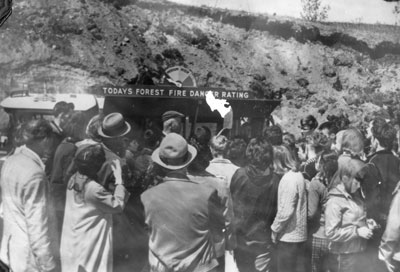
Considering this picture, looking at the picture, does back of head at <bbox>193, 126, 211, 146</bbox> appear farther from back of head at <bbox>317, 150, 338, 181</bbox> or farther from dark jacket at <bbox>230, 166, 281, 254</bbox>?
back of head at <bbox>317, 150, 338, 181</bbox>

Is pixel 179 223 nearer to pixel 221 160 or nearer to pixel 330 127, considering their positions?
pixel 221 160

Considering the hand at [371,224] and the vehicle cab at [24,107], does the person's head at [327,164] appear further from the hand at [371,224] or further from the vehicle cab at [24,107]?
the vehicle cab at [24,107]

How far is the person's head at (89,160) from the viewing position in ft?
14.8

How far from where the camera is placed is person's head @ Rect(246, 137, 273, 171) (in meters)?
4.88

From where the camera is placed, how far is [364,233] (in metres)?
5.23

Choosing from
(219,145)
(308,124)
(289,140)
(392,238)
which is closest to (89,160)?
(219,145)

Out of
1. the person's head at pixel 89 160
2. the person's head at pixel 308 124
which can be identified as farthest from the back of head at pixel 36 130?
the person's head at pixel 308 124

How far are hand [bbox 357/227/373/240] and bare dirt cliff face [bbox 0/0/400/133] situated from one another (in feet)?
2.95

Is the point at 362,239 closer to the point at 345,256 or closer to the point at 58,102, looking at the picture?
the point at 345,256

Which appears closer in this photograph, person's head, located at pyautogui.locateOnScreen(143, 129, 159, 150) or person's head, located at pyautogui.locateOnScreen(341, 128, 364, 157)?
person's head, located at pyautogui.locateOnScreen(143, 129, 159, 150)

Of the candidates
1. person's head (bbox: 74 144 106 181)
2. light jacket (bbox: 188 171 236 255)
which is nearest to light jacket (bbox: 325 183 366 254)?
light jacket (bbox: 188 171 236 255)

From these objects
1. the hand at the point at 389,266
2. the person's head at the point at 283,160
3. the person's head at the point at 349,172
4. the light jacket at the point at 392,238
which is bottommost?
the hand at the point at 389,266

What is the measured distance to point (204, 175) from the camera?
4.73 m

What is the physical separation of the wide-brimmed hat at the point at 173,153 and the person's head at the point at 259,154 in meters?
0.49
